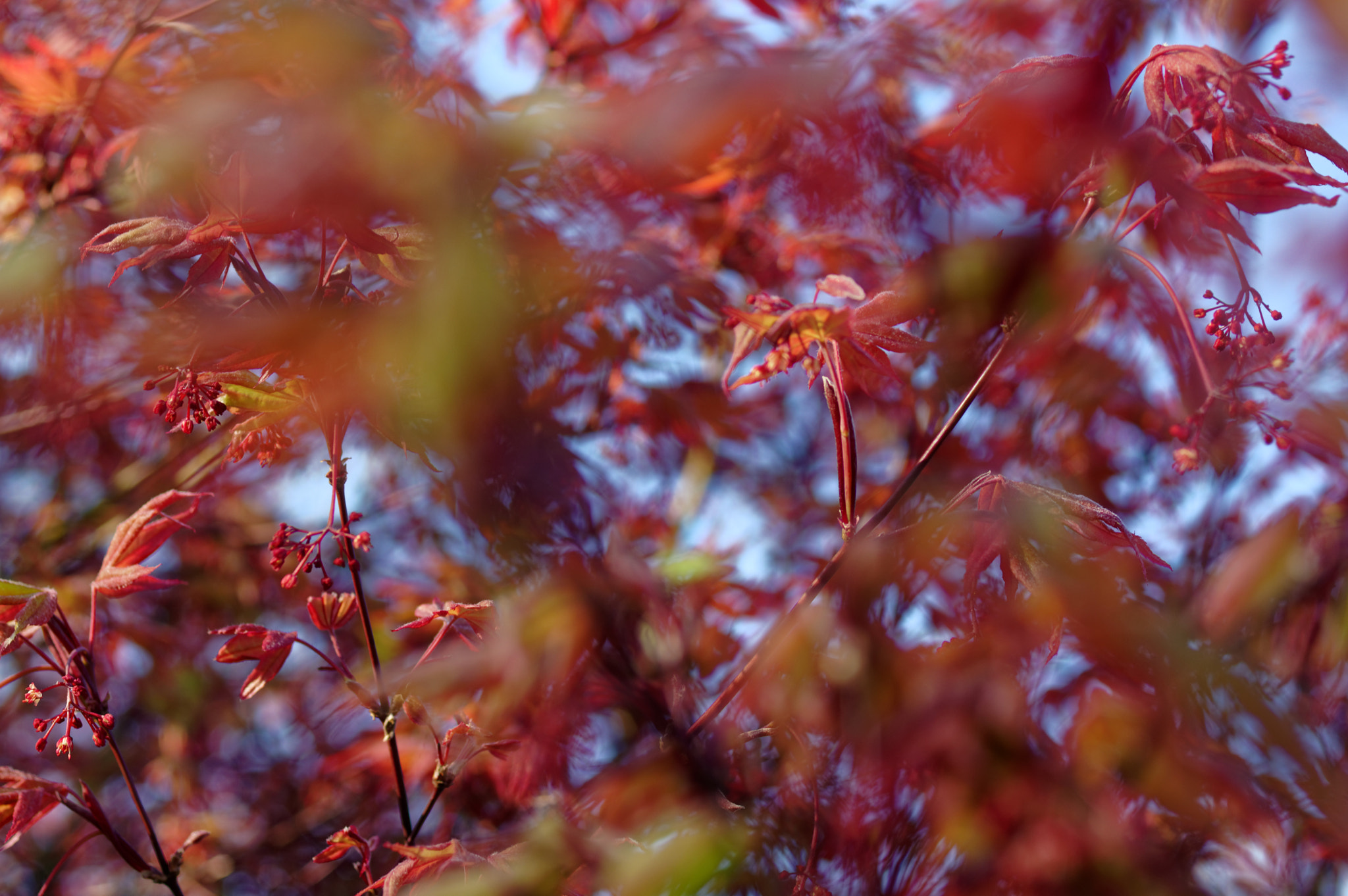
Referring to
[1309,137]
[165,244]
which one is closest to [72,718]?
[165,244]

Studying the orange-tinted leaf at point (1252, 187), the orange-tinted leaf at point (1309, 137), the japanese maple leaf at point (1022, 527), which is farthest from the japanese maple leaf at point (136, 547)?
the orange-tinted leaf at point (1309, 137)

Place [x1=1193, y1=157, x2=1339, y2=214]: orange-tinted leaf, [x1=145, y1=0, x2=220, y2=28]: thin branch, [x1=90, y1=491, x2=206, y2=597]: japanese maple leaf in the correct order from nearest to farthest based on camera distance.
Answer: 1. [x1=1193, y1=157, x2=1339, y2=214]: orange-tinted leaf
2. [x1=90, y1=491, x2=206, y2=597]: japanese maple leaf
3. [x1=145, y1=0, x2=220, y2=28]: thin branch

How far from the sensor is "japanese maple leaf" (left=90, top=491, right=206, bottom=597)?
2.45 ft

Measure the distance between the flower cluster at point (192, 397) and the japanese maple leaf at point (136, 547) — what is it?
80 millimetres

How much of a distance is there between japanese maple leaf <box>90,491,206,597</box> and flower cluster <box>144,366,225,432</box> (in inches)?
3.1

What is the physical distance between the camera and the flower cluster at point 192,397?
2.31ft

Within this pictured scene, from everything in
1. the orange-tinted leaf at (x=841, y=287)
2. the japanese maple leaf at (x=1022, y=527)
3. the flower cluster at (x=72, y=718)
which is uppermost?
the orange-tinted leaf at (x=841, y=287)

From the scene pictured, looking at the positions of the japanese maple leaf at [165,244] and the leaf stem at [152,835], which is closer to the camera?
the japanese maple leaf at [165,244]

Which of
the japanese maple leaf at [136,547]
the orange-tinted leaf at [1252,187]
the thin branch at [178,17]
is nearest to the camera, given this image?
the orange-tinted leaf at [1252,187]

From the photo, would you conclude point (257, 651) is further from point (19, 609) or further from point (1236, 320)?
point (1236, 320)

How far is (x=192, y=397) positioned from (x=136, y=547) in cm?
22

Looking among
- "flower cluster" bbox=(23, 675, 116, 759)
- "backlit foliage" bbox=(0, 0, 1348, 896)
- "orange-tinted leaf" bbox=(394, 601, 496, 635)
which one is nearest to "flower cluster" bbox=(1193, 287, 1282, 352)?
"backlit foliage" bbox=(0, 0, 1348, 896)

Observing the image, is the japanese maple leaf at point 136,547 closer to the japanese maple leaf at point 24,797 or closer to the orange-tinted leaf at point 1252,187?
the japanese maple leaf at point 24,797

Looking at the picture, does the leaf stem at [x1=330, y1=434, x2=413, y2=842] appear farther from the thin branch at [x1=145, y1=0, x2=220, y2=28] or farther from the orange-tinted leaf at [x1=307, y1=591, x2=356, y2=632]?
the thin branch at [x1=145, y1=0, x2=220, y2=28]
